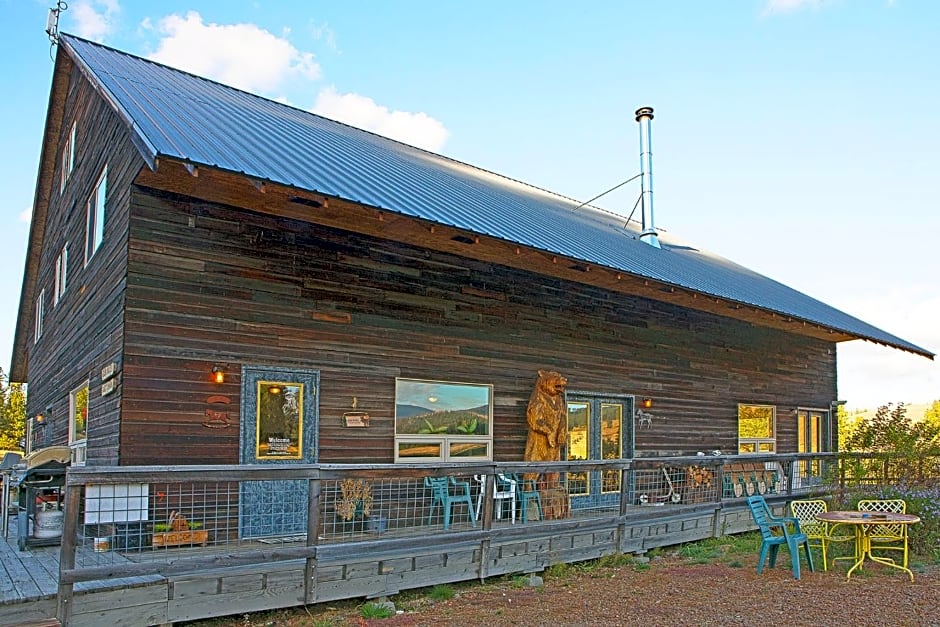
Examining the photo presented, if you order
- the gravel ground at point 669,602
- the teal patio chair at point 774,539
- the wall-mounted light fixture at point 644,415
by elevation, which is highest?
the wall-mounted light fixture at point 644,415

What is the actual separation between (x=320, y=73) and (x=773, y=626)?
69.5 ft

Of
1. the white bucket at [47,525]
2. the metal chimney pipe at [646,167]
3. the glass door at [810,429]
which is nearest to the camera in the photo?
the white bucket at [47,525]

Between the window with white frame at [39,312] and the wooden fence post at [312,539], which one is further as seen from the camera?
the window with white frame at [39,312]

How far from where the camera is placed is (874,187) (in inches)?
845

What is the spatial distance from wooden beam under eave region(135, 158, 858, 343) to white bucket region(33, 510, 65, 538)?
3.24 meters

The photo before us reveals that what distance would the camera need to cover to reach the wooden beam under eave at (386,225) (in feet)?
24.4

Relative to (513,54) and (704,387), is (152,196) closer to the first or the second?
(704,387)

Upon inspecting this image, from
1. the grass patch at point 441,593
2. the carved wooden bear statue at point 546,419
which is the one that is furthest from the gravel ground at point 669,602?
the carved wooden bear statue at point 546,419

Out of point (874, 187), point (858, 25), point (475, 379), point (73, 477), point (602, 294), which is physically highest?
point (858, 25)

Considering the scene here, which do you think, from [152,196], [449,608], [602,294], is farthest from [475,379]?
[152,196]

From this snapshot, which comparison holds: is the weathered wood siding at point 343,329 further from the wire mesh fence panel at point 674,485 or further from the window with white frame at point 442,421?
the wire mesh fence panel at point 674,485

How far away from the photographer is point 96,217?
9.66m

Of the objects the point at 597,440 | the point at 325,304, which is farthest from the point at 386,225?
the point at 597,440

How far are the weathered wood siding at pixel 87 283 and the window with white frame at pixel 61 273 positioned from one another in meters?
0.18
